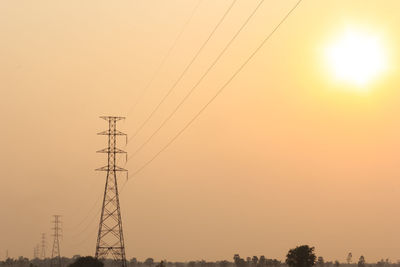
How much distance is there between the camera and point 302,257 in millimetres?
196500

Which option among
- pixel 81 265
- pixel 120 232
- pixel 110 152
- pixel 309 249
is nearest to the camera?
pixel 120 232

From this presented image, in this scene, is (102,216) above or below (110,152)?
below

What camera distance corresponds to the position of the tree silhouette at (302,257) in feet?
643

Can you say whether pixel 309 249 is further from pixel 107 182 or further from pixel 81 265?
pixel 107 182

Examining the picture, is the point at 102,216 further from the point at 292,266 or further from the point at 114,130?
the point at 292,266

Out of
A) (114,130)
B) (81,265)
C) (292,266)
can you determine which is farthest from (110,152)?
(292,266)

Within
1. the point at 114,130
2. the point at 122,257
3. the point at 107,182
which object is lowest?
the point at 122,257

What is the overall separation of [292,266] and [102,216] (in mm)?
85250

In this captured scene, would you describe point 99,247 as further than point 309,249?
No

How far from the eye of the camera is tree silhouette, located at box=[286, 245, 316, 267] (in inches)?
7717

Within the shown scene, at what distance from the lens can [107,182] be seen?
4889 inches

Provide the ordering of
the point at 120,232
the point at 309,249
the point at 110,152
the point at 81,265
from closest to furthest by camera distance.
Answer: the point at 120,232 < the point at 110,152 < the point at 81,265 < the point at 309,249

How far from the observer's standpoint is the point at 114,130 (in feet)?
438

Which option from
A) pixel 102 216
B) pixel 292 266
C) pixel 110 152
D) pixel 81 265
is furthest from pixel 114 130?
pixel 292 266
